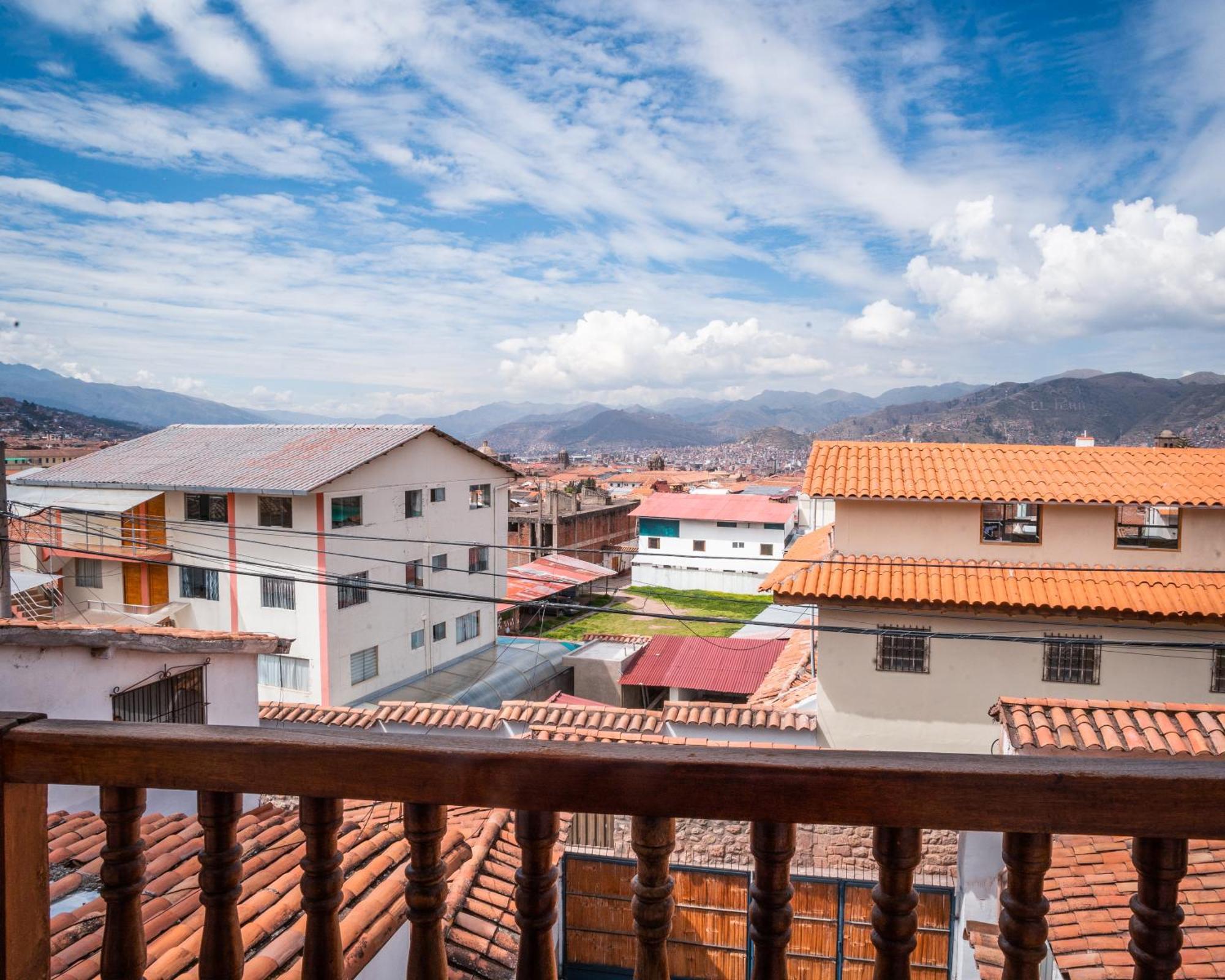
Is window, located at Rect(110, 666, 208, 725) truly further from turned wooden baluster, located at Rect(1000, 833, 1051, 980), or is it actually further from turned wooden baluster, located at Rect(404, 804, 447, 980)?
turned wooden baluster, located at Rect(1000, 833, 1051, 980)

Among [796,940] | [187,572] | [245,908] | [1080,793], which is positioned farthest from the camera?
[187,572]

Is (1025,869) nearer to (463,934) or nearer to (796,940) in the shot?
(463,934)

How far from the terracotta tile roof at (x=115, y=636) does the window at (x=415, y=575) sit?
13500mm

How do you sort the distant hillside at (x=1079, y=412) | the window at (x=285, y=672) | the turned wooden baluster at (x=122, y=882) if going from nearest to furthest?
1. the turned wooden baluster at (x=122, y=882)
2. the window at (x=285, y=672)
3. the distant hillside at (x=1079, y=412)

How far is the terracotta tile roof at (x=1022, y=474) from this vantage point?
12.2 metres

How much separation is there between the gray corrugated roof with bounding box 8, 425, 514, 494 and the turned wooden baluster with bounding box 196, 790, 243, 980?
1794cm

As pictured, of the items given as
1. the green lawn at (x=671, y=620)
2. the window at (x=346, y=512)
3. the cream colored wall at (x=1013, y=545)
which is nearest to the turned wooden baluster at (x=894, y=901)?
the cream colored wall at (x=1013, y=545)

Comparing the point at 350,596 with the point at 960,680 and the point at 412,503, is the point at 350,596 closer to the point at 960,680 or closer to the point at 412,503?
the point at 412,503

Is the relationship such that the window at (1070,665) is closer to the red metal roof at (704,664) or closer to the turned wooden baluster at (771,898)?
the red metal roof at (704,664)

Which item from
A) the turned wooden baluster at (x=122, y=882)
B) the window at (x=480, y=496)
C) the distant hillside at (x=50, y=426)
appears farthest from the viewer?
the distant hillside at (x=50, y=426)

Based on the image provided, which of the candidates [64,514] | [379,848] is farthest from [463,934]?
[64,514]

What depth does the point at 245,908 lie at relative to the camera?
8.01ft

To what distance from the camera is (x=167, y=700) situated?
24.5 feet

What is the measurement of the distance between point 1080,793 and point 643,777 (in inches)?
28.9
